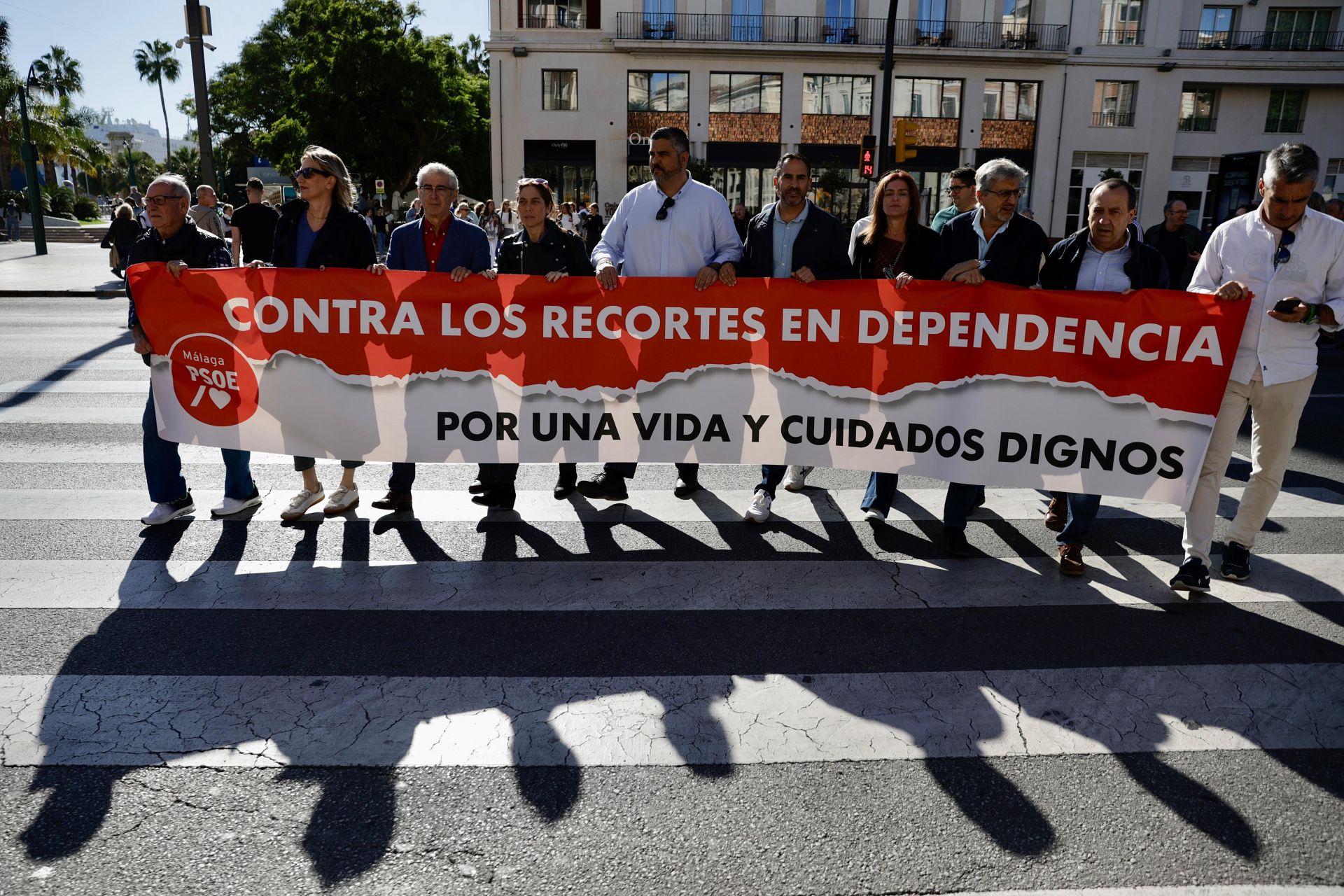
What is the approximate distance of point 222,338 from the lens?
5391 mm

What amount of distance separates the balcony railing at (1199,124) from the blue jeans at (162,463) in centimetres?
4445

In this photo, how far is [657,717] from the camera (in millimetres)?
3430

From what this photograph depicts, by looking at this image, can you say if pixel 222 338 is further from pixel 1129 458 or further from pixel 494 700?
pixel 1129 458

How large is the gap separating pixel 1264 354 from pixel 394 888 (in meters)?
4.35

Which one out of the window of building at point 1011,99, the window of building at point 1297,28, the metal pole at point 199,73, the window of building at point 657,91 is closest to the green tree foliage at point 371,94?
the window of building at point 657,91

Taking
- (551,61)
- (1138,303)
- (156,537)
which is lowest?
(156,537)

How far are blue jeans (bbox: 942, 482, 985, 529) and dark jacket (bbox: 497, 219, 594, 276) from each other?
8.13 feet

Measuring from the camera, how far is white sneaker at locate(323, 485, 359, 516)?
5.75m

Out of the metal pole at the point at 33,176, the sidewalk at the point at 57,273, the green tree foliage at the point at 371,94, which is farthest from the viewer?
the green tree foliage at the point at 371,94

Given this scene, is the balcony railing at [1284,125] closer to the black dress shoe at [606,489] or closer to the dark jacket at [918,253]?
the dark jacket at [918,253]

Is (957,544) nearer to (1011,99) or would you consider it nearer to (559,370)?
(559,370)

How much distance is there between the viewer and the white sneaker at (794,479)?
6449 mm

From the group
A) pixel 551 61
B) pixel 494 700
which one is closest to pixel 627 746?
pixel 494 700

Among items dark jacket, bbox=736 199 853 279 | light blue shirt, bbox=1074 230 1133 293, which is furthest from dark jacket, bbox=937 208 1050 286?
dark jacket, bbox=736 199 853 279
